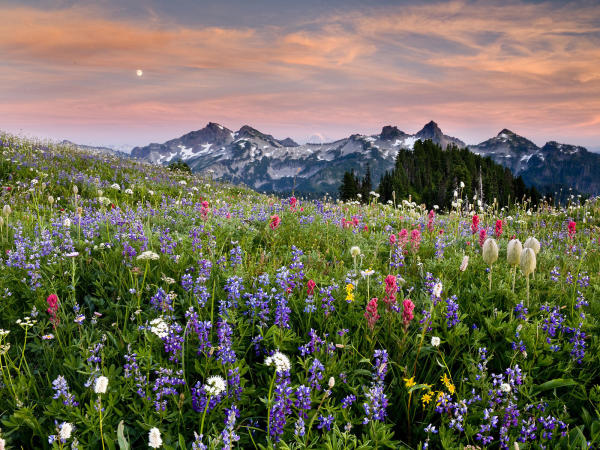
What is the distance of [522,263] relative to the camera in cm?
337

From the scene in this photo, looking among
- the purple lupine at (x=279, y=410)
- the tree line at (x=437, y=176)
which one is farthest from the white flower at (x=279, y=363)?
the tree line at (x=437, y=176)

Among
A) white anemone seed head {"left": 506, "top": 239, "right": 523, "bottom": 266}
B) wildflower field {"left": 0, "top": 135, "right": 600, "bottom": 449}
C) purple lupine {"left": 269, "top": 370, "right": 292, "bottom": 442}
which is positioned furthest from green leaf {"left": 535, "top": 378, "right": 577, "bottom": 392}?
purple lupine {"left": 269, "top": 370, "right": 292, "bottom": 442}

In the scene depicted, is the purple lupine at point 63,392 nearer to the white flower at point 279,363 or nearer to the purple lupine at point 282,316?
the white flower at point 279,363

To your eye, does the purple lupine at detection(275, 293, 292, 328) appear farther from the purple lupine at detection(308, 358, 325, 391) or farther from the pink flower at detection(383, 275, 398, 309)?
the pink flower at detection(383, 275, 398, 309)

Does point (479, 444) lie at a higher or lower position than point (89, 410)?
lower

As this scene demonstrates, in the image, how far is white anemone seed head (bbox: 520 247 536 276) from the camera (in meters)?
3.29

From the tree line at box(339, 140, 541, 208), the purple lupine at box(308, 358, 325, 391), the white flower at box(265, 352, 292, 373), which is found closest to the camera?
the white flower at box(265, 352, 292, 373)

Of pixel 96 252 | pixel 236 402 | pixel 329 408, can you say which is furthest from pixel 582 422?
pixel 96 252

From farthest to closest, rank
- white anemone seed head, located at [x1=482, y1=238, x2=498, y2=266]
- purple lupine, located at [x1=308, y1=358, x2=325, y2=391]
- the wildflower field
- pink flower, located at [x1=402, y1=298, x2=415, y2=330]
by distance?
white anemone seed head, located at [x1=482, y1=238, x2=498, y2=266], pink flower, located at [x1=402, y1=298, x2=415, y2=330], purple lupine, located at [x1=308, y1=358, x2=325, y2=391], the wildflower field

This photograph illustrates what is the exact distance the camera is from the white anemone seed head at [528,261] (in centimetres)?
329

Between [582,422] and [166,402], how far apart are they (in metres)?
3.25

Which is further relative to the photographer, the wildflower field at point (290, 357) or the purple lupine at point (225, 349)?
the purple lupine at point (225, 349)

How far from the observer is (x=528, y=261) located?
3.31 m

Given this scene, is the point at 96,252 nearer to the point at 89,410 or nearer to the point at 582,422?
the point at 89,410
